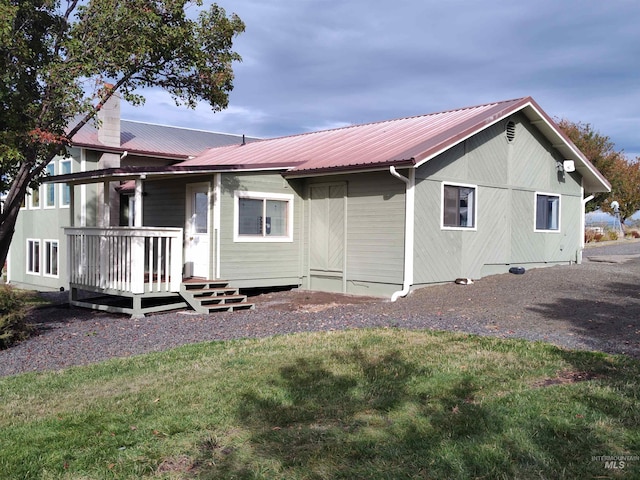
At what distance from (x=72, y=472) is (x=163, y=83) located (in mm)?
7741

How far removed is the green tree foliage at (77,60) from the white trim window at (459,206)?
616cm

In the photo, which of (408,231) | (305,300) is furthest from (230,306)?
(408,231)

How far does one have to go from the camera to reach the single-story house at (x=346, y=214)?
1259cm

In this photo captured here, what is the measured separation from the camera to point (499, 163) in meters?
15.7

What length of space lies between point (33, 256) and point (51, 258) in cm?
176

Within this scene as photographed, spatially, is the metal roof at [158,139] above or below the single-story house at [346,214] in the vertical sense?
above

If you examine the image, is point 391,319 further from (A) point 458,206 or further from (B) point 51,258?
(B) point 51,258

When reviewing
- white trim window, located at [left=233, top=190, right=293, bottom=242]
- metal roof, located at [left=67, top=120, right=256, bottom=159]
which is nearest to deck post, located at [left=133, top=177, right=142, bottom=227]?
white trim window, located at [left=233, top=190, right=293, bottom=242]

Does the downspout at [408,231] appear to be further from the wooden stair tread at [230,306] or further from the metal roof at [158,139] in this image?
the metal roof at [158,139]

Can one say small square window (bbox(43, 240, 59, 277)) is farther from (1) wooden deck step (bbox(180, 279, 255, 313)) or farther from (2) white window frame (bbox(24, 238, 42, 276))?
(1) wooden deck step (bbox(180, 279, 255, 313))

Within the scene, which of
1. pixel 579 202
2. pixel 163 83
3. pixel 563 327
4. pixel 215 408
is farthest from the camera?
pixel 579 202

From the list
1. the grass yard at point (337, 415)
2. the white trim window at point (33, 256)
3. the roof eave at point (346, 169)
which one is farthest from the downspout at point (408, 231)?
the white trim window at point (33, 256)

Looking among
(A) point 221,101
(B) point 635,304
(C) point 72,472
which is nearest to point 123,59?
(A) point 221,101

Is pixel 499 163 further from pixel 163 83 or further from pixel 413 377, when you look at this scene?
pixel 413 377
